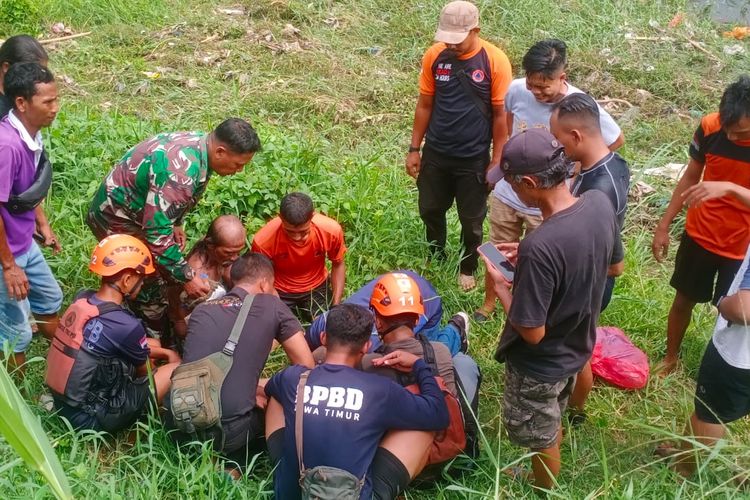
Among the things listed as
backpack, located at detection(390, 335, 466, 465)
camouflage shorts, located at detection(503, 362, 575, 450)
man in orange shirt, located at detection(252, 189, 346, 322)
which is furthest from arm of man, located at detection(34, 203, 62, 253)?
camouflage shorts, located at detection(503, 362, 575, 450)

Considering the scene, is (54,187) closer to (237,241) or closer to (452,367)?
(237,241)

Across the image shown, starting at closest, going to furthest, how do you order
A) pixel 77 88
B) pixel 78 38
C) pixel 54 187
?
1. pixel 54 187
2. pixel 77 88
3. pixel 78 38

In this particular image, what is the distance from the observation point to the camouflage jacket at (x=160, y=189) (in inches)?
142

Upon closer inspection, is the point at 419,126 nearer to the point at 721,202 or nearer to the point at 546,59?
the point at 546,59

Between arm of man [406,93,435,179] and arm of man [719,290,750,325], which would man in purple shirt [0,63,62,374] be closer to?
arm of man [406,93,435,179]

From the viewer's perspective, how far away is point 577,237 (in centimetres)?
254

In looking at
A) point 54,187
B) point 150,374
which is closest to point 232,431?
point 150,374

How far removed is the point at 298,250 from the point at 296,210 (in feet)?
1.25

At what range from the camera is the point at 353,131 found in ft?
22.5

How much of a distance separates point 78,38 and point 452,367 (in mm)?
7031

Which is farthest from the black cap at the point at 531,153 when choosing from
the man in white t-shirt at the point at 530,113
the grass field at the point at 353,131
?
the man in white t-shirt at the point at 530,113

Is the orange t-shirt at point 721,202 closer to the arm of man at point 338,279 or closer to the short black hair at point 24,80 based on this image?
the arm of man at point 338,279

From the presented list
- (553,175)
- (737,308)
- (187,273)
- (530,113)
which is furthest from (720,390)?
(187,273)

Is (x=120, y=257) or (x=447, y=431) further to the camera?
(x=120, y=257)
